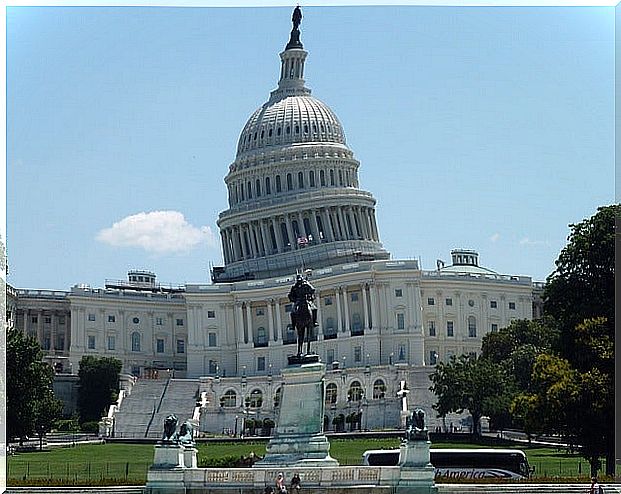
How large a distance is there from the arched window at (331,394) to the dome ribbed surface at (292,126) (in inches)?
1772

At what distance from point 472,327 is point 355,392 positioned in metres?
24.1

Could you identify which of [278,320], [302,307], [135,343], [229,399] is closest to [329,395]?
[229,399]

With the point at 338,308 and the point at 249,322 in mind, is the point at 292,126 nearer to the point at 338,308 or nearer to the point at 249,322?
the point at 249,322

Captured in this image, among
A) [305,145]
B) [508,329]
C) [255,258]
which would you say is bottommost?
[508,329]

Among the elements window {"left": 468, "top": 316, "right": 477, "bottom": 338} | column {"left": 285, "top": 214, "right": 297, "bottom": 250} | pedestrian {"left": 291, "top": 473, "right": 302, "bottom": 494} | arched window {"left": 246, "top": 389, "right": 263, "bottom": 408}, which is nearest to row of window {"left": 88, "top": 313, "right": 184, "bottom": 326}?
column {"left": 285, "top": 214, "right": 297, "bottom": 250}

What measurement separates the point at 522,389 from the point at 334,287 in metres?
39.6

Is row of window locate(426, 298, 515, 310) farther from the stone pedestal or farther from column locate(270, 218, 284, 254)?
the stone pedestal

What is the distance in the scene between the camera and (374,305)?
437 feet

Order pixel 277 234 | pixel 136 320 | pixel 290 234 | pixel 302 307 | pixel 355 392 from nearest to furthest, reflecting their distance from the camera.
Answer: pixel 302 307 → pixel 355 392 → pixel 136 320 → pixel 290 234 → pixel 277 234

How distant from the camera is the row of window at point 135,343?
147 meters

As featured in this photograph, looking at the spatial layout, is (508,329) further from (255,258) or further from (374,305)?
(255,258)

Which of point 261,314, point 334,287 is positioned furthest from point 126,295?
point 334,287

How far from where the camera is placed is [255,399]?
121812mm

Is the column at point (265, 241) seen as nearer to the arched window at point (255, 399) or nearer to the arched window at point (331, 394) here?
the arched window at point (255, 399)
